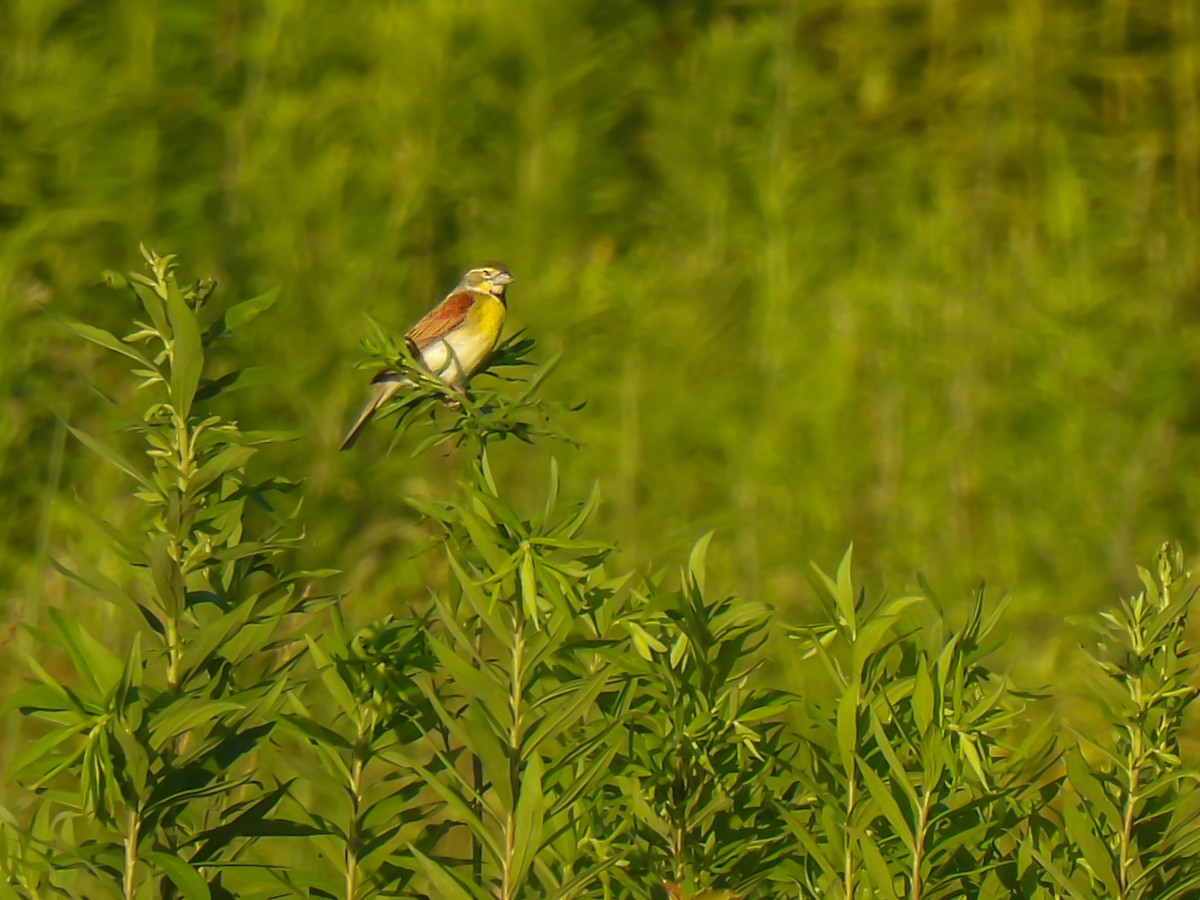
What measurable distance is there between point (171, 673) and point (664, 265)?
7.50 m

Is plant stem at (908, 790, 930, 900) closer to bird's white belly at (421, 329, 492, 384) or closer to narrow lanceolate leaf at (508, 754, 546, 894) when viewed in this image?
narrow lanceolate leaf at (508, 754, 546, 894)

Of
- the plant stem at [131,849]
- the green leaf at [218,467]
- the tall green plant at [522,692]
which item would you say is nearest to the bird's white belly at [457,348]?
the tall green plant at [522,692]

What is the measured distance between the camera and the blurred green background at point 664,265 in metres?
7.62

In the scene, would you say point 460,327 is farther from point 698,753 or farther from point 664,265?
point 664,265

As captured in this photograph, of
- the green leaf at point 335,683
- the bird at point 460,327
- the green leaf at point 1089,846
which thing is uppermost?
the green leaf at point 335,683

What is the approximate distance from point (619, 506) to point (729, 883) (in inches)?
247

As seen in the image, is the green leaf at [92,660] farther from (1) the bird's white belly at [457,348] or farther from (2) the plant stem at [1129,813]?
(1) the bird's white belly at [457,348]

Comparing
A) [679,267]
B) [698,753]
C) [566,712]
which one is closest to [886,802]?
[698,753]

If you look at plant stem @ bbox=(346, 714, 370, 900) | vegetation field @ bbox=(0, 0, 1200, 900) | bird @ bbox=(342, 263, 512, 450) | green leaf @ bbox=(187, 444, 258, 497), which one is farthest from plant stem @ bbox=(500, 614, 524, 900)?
bird @ bbox=(342, 263, 512, 450)

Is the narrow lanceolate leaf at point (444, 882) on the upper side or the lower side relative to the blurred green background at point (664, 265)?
upper

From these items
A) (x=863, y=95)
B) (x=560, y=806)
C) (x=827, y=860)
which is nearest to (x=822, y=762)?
(x=827, y=860)

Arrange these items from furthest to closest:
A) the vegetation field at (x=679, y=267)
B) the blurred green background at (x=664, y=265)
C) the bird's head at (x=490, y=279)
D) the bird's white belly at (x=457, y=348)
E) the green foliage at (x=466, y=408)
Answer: the blurred green background at (x=664, y=265) < the vegetation field at (x=679, y=267) < the bird's head at (x=490, y=279) < the bird's white belly at (x=457, y=348) < the green foliage at (x=466, y=408)

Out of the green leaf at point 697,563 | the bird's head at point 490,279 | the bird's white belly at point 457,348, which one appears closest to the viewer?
the green leaf at point 697,563

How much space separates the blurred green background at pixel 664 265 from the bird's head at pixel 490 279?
7.66 feet
